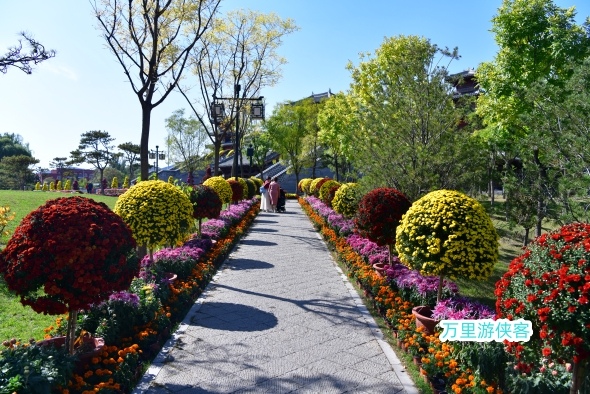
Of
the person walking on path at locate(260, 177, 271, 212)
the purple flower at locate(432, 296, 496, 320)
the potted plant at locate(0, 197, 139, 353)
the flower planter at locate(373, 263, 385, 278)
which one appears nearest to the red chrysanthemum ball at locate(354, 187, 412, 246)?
the flower planter at locate(373, 263, 385, 278)

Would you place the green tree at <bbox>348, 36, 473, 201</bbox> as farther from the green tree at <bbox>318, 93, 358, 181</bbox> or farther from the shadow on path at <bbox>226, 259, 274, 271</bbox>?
the green tree at <bbox>318, 93, 358, 181</bbox>

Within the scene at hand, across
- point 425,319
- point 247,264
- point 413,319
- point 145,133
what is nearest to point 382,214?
point 413,319

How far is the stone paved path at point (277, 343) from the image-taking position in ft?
14.6

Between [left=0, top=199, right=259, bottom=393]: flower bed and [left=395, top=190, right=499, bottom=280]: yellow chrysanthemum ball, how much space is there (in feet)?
10.6

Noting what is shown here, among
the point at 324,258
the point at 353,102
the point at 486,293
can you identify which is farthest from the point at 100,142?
the point at 486,293

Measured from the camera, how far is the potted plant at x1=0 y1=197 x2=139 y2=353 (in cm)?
393

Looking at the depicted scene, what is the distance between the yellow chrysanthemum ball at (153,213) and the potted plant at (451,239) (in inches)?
144

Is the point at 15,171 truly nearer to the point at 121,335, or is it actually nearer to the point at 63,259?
the point at 121,335

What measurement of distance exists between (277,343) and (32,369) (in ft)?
9.28

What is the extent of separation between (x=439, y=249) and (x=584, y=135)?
235 cm

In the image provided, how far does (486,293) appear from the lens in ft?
26.8

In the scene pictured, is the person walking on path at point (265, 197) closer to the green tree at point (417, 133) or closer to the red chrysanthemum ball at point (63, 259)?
the green tree at point (417, 133)

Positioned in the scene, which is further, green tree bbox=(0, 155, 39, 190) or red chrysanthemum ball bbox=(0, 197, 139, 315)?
green tree bbox=(0, 155, 39, 190)

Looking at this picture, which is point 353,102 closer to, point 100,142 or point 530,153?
point 530,153
